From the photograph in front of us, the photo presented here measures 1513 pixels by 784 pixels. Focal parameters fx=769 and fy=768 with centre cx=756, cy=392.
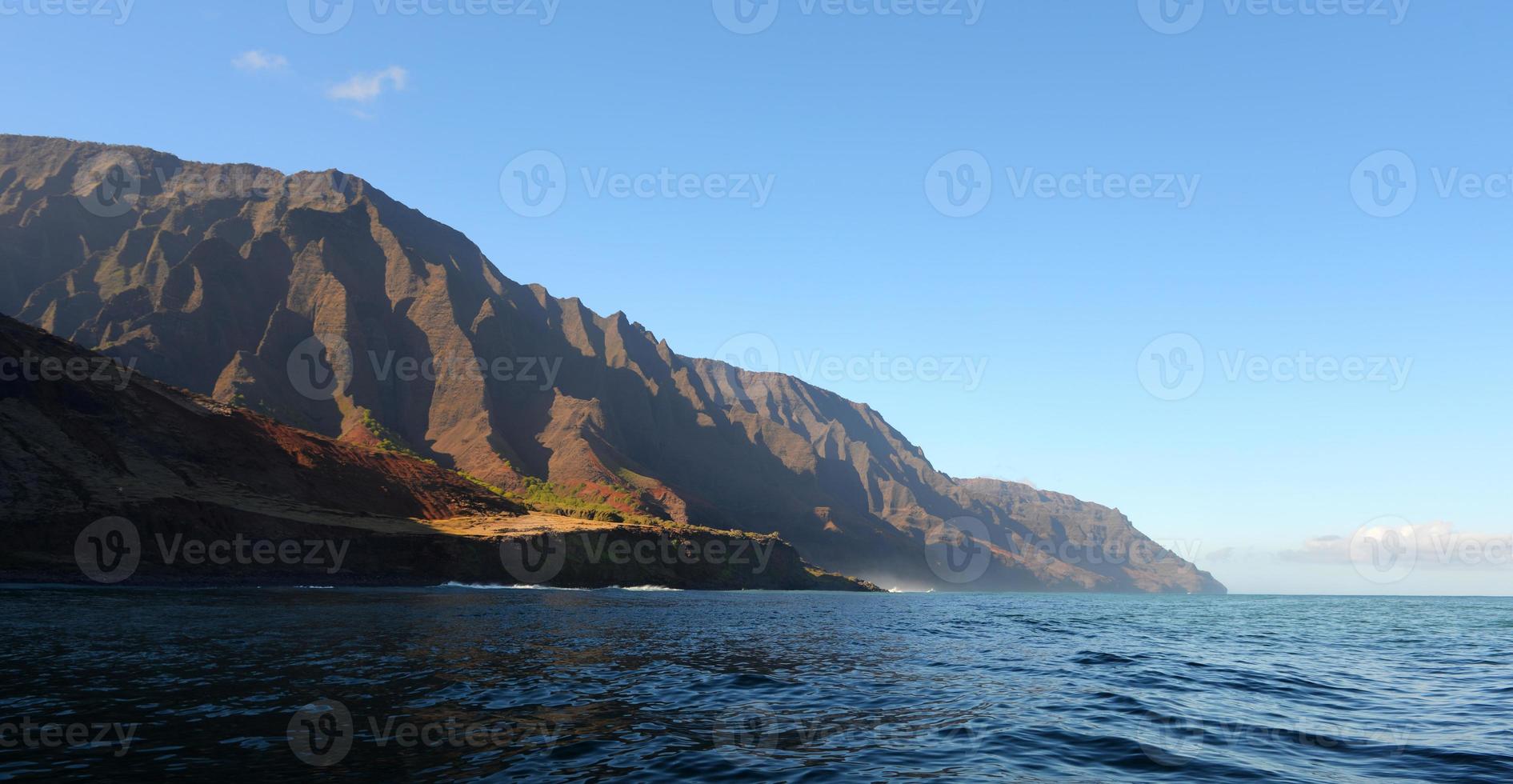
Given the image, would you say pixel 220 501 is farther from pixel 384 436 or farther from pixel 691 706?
pixel 691 706

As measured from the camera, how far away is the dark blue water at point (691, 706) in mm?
14555

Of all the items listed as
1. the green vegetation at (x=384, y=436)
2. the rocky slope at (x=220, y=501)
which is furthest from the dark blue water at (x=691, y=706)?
the green vegetation at (x=384, y=436)

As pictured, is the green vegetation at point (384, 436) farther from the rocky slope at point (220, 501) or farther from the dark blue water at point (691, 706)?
the dark blue water at point (691, 706)

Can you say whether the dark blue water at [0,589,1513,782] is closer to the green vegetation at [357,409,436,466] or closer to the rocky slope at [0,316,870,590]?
the rocky slope at [0,316,870,590]

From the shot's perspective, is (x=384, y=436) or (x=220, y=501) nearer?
(x=220, y=501)

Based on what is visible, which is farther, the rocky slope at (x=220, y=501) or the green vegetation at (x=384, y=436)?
the green vegetation at (x=384, y=436)

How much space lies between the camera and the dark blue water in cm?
1455

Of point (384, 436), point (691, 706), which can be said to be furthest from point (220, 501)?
point (691, 706)

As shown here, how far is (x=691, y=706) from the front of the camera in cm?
2102

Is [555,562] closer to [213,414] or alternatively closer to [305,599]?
[213,414]

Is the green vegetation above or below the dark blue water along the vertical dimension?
above

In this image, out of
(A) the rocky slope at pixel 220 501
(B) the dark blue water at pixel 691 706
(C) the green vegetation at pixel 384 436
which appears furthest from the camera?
(C) the green vegetation at pixel 384 436

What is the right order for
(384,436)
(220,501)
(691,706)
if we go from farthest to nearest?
1. (384,436)
2. (220,501)
3. (691,706)

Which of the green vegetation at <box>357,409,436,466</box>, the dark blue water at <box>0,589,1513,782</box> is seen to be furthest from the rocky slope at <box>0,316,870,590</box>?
the dark blue water at <box>0,589,1513,782</box>
